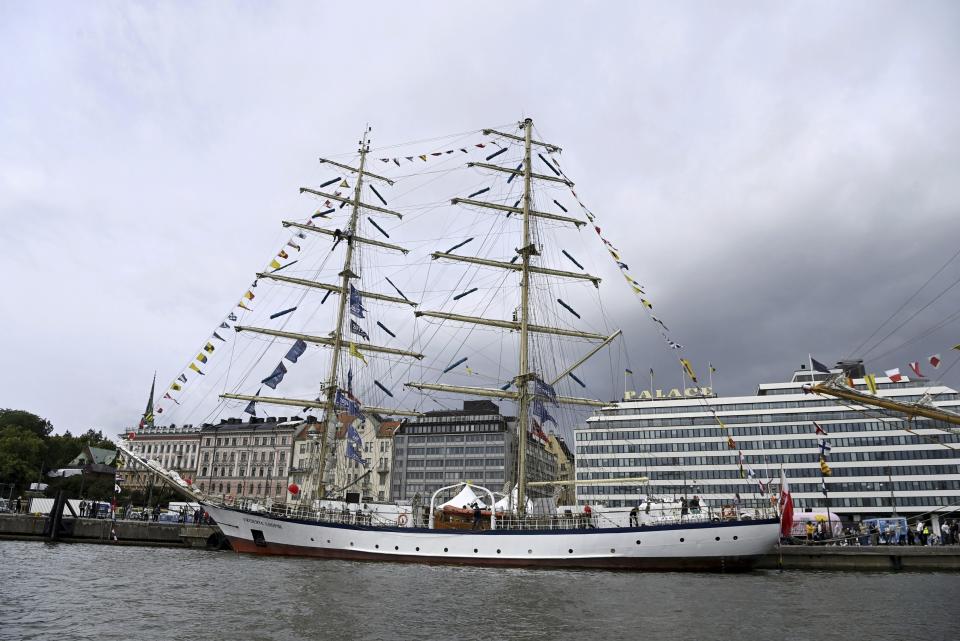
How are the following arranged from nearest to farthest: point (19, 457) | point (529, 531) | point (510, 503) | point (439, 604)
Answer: point (439, 604) < point (529, 531) < point (510, 503) < point (19, 457)

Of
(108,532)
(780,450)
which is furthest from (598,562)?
(780,450)

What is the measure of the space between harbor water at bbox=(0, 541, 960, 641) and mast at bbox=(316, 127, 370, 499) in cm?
1323

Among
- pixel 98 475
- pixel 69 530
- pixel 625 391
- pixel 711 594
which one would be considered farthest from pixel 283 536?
pixel 625 391

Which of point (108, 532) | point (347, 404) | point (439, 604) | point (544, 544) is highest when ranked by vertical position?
point (347, 404)

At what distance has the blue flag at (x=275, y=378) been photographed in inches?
1628

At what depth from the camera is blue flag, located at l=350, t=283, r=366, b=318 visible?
4641 centimetres

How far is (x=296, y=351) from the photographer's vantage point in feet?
144

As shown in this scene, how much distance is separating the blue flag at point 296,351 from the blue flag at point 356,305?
4376mm

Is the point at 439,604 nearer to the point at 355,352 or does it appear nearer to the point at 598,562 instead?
the point at 598,562

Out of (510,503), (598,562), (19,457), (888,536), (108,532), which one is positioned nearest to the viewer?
(598,562)

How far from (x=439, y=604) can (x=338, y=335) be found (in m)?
31.4

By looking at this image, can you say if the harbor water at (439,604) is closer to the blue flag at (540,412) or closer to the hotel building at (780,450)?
the blue flag at (540,412)

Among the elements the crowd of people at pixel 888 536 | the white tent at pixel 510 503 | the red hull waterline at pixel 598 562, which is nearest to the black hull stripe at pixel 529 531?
the red hull waterline at pixel 598 562

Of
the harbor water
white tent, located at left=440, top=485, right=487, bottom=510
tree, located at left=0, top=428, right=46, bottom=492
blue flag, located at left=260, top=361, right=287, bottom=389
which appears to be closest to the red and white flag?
the harbor water
